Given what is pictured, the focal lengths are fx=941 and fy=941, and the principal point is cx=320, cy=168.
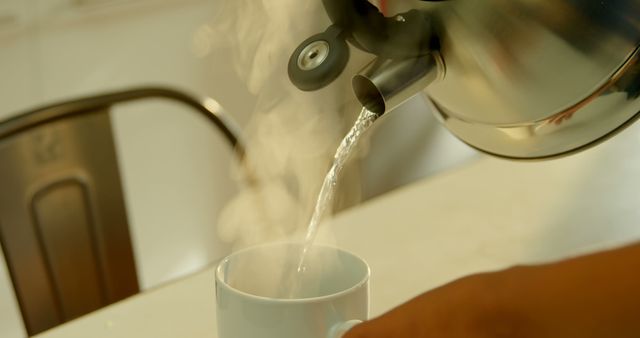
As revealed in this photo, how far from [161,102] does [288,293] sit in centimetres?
131

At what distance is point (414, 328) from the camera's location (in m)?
0.35

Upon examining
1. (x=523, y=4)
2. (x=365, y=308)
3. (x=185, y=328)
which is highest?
(x=523, y=4)

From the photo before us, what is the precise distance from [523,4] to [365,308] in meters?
0.18

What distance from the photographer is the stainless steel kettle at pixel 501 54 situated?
0.46m

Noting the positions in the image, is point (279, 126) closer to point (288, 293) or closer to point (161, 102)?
point (288, 293)

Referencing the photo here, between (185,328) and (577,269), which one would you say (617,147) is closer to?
(185,328)

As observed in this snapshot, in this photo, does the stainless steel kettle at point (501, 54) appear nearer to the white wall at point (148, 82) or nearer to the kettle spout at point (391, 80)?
the kettle spout at point (391, 80)

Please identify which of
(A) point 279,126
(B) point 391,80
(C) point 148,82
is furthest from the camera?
(C) point 148,82

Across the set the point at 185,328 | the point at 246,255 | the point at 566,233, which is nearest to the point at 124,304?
the point at 185,328

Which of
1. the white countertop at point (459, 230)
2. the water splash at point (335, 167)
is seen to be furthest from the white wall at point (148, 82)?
the water splash at point (335, 167)

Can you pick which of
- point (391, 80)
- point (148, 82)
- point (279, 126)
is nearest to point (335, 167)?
point (391, 80)

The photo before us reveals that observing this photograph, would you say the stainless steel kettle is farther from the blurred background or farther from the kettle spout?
the blurred background

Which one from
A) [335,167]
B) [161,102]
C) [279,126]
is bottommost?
[161,102]

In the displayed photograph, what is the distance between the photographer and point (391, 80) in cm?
48
